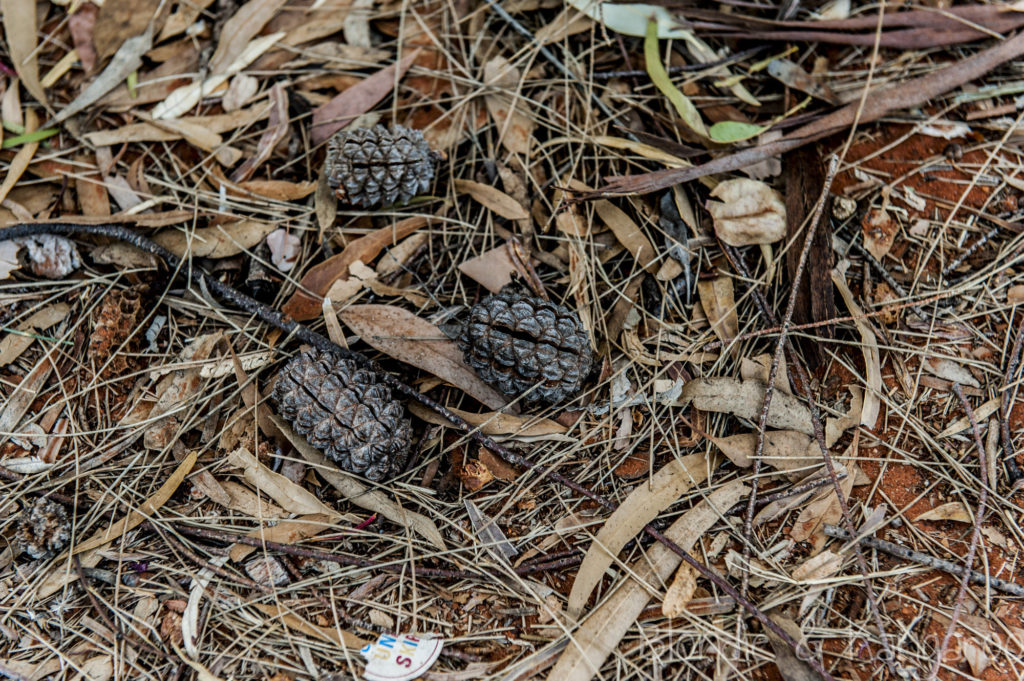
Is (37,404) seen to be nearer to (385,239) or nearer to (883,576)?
(385,239)

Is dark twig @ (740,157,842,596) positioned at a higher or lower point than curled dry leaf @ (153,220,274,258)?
lower

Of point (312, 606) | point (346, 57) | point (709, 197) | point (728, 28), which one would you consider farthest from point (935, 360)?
point (346, 57)

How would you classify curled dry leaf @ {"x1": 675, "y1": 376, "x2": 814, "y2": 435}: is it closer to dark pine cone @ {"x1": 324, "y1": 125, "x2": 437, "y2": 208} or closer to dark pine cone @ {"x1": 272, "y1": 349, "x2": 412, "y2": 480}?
dark pine cone @ {"x1": 272, "y1": 349, "x2": 412, "y2": 480}

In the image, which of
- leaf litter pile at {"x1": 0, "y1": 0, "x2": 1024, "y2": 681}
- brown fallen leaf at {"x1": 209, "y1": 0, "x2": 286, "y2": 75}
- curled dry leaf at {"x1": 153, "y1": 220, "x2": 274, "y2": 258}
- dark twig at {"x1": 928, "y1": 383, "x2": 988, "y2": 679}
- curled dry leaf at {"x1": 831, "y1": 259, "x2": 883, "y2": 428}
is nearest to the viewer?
dark twig at {"x1": 928, "y1": 383, "x2": 988, "y2": 679}

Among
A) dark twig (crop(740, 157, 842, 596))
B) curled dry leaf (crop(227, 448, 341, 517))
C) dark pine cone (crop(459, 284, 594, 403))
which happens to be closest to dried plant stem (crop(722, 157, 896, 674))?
dark twig (crop(740, 157, 842, 596))

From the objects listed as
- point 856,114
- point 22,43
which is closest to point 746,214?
point 856,114

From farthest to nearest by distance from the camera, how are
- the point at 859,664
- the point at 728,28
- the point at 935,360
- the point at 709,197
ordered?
the point at 728,28 < the point at 709,197 < the point at 935,360 < the point at 859,664
